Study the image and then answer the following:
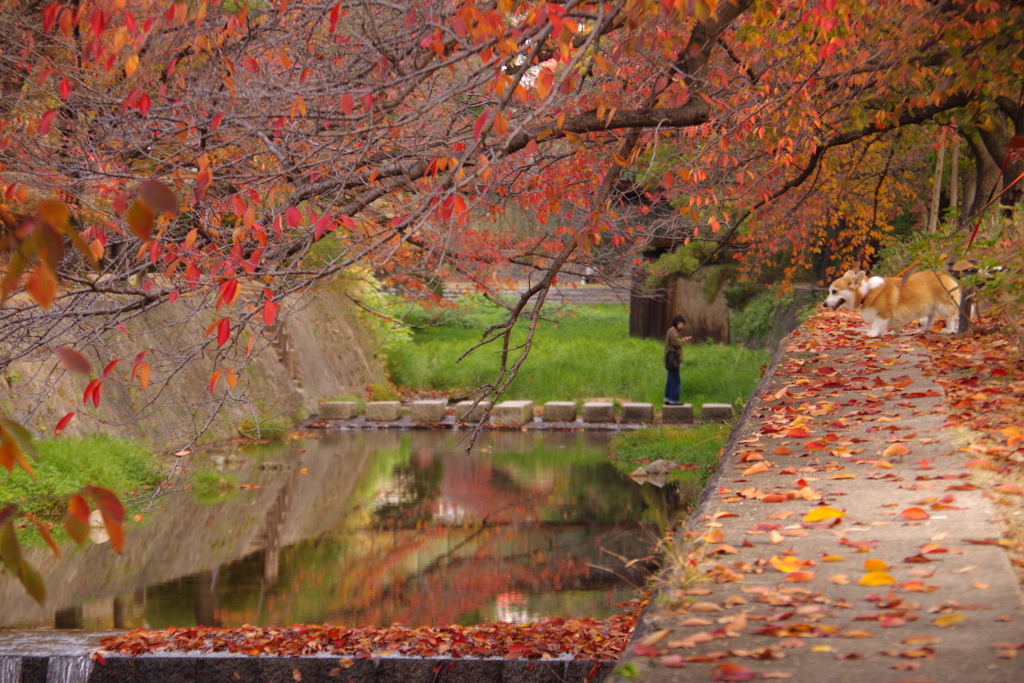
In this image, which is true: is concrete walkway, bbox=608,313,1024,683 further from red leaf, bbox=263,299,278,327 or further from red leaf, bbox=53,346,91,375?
red leaf, bbox=263,299,278,327

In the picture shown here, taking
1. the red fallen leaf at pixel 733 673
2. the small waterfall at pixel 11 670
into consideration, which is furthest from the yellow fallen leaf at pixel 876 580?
the small waterfall at pixel 11 670

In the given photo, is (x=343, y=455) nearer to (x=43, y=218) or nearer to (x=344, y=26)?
(x=344, y=26)

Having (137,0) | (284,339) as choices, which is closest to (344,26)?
(137,0)

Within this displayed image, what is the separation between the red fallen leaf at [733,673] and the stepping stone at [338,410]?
17.8 metres

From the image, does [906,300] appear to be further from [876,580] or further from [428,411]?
[428,411]

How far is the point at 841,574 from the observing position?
3.53 m

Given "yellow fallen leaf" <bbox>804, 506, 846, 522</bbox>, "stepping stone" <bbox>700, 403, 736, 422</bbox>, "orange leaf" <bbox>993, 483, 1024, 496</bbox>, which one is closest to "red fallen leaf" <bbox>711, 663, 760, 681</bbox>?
"yellow fallen leaf" <bbox>804, 506, 846, 522</bbox>

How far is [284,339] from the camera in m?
20.3

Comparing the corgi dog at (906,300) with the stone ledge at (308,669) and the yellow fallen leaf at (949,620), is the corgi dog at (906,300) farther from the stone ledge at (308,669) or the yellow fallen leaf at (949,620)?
the yellow fallen leaf at (949,620)

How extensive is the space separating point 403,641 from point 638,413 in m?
11.9

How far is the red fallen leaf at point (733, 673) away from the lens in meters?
2.76

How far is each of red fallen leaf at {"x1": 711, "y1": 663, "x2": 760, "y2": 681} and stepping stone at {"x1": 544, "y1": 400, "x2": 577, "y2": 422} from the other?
1646cm

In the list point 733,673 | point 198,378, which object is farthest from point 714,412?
point 733,673

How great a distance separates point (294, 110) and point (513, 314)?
2.68 m
